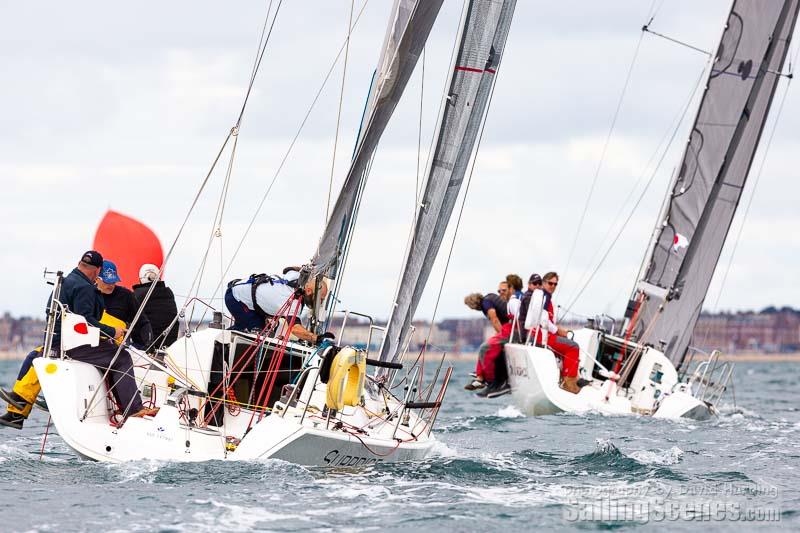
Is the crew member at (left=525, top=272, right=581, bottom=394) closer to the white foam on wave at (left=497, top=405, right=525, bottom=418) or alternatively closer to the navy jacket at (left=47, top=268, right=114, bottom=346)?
the white foam on wave at (left=497, top=405, right=525, bottom=418)

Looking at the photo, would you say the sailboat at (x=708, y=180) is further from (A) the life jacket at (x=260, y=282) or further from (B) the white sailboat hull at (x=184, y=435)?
(B) the white sailboat hull at (x=184, y=435)

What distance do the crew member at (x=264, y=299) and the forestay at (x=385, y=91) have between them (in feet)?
0.82

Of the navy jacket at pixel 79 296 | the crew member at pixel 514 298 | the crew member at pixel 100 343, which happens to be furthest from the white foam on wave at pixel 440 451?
the crew member at pixel 514 298

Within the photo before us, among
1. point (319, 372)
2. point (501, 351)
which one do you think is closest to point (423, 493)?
point (319, 372)

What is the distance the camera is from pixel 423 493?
24.3 ft

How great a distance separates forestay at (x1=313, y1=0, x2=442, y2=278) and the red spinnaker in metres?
3.00

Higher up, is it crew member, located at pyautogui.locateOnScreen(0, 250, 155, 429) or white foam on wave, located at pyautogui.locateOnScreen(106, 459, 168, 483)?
crew member, located at pyautogui.locateOnScreen(0, 250, 155, 429)

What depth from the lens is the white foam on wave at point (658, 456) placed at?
9.38m

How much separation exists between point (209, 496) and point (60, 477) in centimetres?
131

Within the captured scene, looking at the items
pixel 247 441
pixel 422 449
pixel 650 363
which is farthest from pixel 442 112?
pixel 650 363

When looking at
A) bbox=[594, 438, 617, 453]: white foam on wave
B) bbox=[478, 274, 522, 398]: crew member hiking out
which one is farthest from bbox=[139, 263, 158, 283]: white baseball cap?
bbox=[478, 274, 522, 398]: crew member hiking out

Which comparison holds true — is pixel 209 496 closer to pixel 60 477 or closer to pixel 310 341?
pixel 60 477

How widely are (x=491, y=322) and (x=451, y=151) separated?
4782mm

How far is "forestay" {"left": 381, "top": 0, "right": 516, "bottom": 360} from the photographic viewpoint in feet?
32.6
